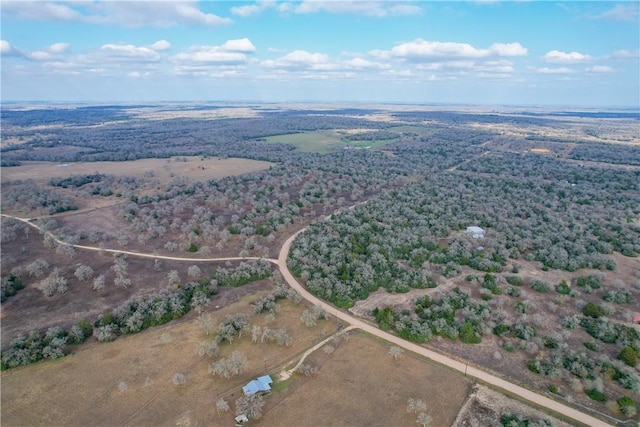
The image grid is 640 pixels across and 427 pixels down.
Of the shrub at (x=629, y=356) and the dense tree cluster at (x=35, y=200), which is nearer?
the shrub at (x=629, y=356)

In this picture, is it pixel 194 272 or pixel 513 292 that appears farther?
pixel 194 272

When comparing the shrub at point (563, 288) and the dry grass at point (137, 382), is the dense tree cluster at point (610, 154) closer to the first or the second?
the shrub at point (563, 288)

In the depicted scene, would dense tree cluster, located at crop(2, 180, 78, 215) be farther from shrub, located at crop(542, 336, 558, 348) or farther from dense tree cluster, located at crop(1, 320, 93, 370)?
shrub, located at crop(542, 336, 558, 348)

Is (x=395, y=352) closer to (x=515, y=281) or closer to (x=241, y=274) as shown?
(x=515, y=281)

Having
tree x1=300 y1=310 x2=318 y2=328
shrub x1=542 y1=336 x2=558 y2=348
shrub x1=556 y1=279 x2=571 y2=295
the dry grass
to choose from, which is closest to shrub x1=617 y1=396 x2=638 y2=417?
shrub x1=542 y1=336 x2=558 y2=348

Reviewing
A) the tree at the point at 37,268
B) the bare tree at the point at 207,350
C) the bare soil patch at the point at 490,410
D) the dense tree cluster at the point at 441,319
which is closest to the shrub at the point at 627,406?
the bare soil patch at the point at 490,410

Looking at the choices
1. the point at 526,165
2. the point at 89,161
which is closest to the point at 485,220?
the point at 526,165

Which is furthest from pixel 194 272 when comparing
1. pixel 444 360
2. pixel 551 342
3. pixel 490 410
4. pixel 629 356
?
pixel 629 356
